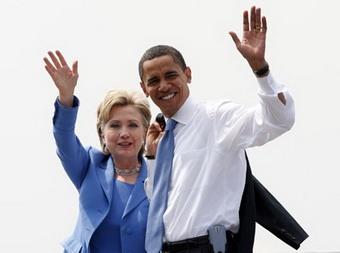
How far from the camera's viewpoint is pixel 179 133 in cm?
537

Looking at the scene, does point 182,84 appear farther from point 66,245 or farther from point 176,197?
point 66,245

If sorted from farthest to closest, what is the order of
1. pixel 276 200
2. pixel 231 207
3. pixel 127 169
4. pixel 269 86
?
pixel 127 169, pixel 276 200, pixel 231 207, pixel 269 86

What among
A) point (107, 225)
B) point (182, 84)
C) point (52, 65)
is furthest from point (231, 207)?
point (52, 65)

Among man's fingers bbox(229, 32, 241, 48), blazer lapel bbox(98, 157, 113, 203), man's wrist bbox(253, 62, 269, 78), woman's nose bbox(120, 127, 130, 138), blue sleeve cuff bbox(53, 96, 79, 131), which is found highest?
man's fingers bbox(229, 32, 241, 48)

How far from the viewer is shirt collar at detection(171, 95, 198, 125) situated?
→ 211 inches

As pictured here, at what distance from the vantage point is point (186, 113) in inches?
211

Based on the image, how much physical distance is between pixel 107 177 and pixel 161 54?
4.98 ft

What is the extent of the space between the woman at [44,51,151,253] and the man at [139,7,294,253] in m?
0.80

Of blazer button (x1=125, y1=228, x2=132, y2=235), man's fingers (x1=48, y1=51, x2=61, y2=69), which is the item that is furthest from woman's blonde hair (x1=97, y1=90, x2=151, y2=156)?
blazer button (x1=125, y1=228, x2=132, y2=235)

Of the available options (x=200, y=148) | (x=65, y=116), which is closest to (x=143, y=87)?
(x=200, y=148)

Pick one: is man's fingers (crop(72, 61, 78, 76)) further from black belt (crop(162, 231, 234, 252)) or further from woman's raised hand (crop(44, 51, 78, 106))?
black belt (crop(162, 231, 234, 252))

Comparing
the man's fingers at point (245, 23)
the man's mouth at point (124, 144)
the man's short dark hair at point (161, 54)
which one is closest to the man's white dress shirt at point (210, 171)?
the man's short dark hair at point (161, 54)

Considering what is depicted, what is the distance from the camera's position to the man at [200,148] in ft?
15.9

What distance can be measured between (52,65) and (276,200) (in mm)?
2141
